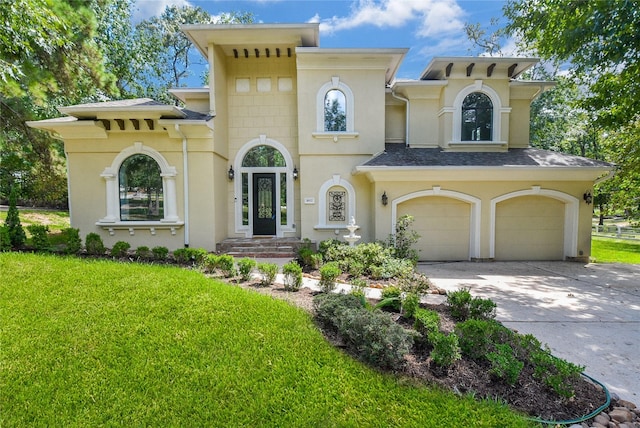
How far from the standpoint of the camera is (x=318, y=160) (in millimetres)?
10297

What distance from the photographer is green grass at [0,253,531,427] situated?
2.73 m

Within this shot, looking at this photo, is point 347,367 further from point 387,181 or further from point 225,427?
point 387,181

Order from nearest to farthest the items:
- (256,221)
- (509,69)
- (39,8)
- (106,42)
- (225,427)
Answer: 1. (225,427)
2. (39,8)
3. (509,69)
4. (256,221)
5. (106,42)

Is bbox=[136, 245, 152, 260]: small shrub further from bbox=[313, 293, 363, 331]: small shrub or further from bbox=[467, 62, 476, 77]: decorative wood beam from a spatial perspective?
bbox=[467, 62, 476, 77]: decorative wood beam

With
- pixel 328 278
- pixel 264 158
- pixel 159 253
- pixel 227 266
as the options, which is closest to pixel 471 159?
pixel 264 158

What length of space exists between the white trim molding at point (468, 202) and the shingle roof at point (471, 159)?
2.84 feet

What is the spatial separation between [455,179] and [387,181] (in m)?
2.09

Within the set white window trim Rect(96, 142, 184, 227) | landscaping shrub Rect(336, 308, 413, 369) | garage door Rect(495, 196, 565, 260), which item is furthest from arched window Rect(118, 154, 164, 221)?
garage door Rect(495, 196, 565, 260)

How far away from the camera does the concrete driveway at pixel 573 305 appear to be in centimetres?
377

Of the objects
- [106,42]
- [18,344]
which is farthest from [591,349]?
[106,42]

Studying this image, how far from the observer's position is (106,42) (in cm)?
1761

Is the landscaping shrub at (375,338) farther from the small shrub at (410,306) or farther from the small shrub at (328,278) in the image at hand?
the small shrub at (328,278)

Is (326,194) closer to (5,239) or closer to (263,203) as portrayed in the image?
(263,203)

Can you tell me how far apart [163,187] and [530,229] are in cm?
1162
